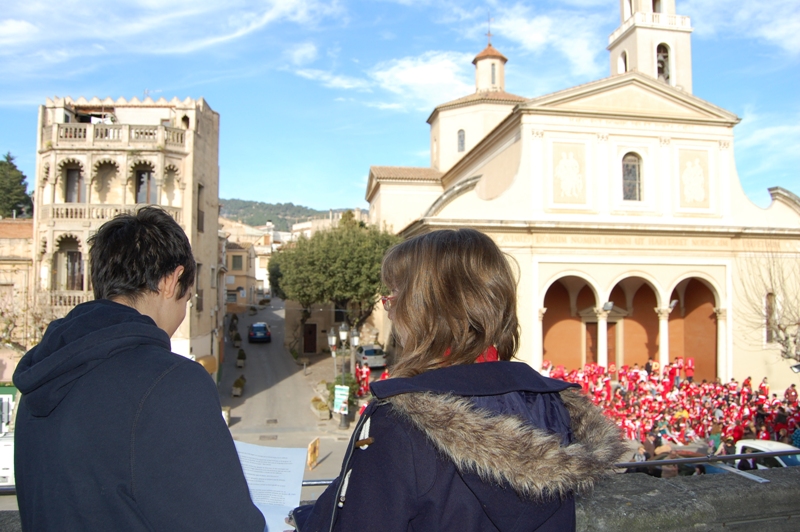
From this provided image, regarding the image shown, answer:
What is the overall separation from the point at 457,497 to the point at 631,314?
24.8m

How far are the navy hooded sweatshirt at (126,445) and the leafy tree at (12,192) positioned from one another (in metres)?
45.6

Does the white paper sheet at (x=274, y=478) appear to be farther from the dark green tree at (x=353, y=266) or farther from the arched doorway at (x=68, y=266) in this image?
the dark green tree at (x=353, y=266)

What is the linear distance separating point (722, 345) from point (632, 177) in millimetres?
7066

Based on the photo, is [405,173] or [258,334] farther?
[258,334]

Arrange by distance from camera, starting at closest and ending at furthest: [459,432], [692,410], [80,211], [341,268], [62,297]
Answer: [459,432]
[692,410]
[62,297]
[80,211]
[341,268]

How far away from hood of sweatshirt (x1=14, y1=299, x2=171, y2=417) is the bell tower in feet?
87.6

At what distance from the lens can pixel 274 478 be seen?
220 centimetres

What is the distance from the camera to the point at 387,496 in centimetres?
140

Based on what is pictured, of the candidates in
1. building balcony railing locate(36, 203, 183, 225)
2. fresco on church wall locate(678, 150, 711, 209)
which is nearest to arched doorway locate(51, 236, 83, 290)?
building balcony railing locate(36, 203, 183, 225)

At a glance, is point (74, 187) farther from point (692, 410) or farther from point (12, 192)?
point (12, 192)

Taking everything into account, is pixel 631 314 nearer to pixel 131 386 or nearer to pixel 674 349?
pixel 674 349

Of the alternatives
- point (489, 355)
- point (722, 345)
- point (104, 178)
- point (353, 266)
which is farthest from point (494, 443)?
point (353, 266)

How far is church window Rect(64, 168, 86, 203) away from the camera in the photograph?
18.6m

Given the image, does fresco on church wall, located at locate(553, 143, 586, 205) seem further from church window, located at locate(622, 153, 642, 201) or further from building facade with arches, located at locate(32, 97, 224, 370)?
building facade with arches, located at locate(32, 97, 224, 370)
